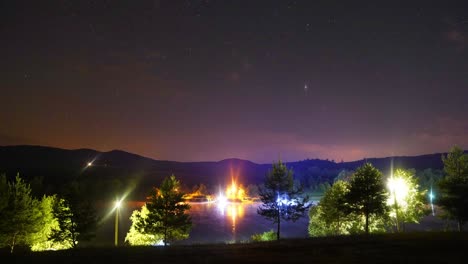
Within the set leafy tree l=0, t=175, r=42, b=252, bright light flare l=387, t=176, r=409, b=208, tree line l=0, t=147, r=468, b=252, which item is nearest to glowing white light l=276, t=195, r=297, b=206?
tree line l=0, t=147, r=468, b=252

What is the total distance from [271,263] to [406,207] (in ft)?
132

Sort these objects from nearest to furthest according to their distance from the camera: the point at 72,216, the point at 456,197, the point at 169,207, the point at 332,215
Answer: the point at 456,197, the point at 169,207, the point at 72,216, the point at 332,215

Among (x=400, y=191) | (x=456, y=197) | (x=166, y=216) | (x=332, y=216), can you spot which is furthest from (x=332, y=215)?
(x=166, y=216)

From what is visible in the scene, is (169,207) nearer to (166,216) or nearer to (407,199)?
(166,216)

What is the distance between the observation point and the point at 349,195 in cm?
4362

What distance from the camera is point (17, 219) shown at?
41.9 m

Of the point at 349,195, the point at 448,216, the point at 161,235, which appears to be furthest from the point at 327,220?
the point at 161,235

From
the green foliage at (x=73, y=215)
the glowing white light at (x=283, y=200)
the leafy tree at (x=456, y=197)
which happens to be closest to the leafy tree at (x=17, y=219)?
the green foliage at (x=73, y=215)

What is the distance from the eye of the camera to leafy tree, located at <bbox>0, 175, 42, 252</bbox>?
41.2m

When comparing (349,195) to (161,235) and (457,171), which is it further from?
(161,235)

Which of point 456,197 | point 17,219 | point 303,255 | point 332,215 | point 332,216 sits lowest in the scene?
point 332,216

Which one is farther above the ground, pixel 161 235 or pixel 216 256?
pixel 216 256

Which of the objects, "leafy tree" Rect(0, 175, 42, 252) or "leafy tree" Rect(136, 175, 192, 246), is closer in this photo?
"leafy tree" Rect(0, 175, 42, 252)

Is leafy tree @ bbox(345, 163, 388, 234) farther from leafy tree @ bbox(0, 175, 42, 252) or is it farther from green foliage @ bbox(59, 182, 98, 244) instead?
leafy tree @ bbox(0, 175, 42, 252)
